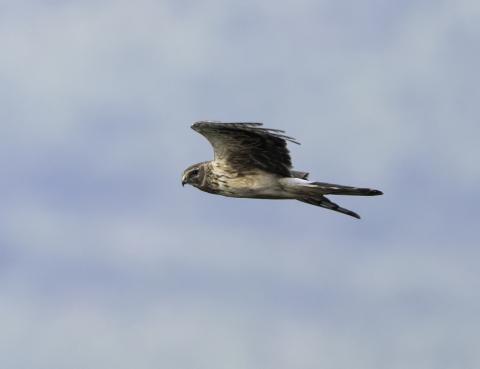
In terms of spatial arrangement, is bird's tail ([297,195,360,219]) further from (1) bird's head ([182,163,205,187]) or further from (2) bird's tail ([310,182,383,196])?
(1) bird's head ([182,163,205,187])

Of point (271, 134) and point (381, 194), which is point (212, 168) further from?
point (381, 194)

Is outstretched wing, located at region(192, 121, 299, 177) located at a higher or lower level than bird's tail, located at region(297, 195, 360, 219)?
higher

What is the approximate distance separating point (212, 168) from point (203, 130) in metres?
1.31

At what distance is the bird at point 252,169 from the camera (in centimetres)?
2411

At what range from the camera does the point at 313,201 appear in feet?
85.7

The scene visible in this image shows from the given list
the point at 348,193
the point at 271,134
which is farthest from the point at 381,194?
the point at 271,134

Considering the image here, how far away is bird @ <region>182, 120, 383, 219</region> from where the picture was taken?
2411cm

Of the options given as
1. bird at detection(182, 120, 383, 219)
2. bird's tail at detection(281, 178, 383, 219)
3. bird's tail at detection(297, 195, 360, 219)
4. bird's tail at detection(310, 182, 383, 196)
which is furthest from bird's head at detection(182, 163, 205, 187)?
bird's tail at detection(310, 182, 383, 196)

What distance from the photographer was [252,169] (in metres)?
24.8

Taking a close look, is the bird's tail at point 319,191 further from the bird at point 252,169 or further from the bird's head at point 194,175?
the bird's head at point 194,175

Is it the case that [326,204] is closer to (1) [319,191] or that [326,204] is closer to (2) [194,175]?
(1) [319,191]

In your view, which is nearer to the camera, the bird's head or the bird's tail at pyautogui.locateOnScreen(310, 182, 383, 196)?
the bird's tail at pyautogui.locateOnScreen(310, 182, 383, 196)

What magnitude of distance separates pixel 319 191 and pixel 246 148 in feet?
5.57

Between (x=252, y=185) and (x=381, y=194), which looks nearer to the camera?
(x=381, y=194)
